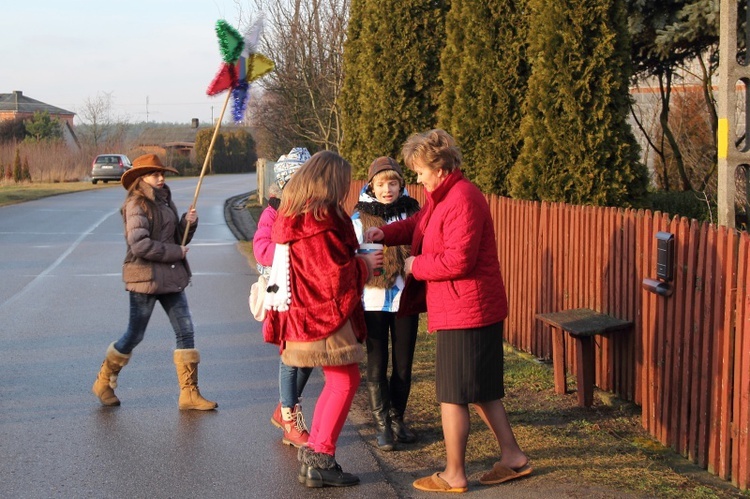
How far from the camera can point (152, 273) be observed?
6.59 metres

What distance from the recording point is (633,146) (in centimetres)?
846

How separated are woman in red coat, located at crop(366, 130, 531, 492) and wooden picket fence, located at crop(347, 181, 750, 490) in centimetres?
114

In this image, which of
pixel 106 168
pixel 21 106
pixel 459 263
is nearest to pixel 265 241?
pixel 459 263

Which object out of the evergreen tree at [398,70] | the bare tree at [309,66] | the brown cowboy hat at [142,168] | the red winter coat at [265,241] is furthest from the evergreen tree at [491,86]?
the bare tree at [309,66]

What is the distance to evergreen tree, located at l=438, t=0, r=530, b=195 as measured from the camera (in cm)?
1016

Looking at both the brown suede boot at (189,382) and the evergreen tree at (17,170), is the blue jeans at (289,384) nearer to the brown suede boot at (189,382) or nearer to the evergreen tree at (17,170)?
the brown suede boot at (189,382)

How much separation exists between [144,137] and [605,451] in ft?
337

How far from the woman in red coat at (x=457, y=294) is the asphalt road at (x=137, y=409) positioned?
53 cm

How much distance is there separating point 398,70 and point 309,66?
35.4ft

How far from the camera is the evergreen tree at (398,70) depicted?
13680 millimetres

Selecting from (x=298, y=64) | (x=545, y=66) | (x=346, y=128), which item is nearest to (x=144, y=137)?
(x=298, y=64)

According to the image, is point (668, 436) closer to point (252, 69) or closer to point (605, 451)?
point (605, 451)

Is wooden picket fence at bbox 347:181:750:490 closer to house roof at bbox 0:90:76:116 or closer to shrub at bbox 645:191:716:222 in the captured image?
shrub at bbox 645:191:716:222

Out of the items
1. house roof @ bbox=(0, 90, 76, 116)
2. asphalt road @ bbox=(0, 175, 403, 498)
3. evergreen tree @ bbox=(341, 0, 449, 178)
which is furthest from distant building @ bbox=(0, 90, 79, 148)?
asphalt road @ bbox=(0, 175, 403, 498)
